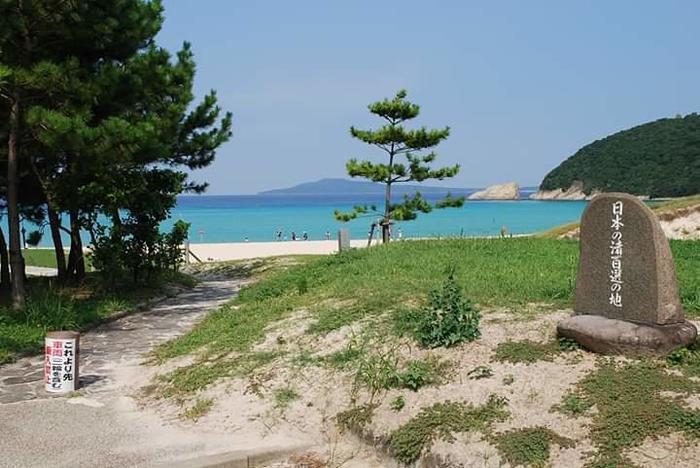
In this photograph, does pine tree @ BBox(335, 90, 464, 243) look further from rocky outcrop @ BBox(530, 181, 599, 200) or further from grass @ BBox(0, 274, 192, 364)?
rocky outcrop @ BBox(530, 181, 599, 200)

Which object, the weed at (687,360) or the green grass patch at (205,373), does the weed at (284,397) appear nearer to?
the green grass patch at (205,373)

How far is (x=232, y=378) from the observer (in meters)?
6.88

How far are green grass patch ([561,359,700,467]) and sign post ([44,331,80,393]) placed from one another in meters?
4.63

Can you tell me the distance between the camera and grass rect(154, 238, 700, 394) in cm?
782

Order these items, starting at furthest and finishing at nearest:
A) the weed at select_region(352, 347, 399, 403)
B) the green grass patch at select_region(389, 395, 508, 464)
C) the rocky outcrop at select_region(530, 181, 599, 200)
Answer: the rocky outcrop at select_region(530, 181, 599, 200)
the weed at select_region(352, 347, 399, 403)
the green grass patch at select_region(389, 395, 508, 464)

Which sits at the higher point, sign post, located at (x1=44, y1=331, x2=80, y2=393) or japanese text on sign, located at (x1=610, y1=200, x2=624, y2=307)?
japanese text on sign, located at (x1=610, y1=200, x2=624, y2=307)

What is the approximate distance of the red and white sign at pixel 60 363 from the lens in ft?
22.5

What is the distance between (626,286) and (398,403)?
205cm

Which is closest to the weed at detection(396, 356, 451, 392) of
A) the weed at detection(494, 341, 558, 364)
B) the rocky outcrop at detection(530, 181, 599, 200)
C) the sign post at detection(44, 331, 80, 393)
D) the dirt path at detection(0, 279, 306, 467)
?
the weed at detection(494, 341, 558, 364)

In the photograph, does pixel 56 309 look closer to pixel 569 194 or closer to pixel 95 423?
pixel 95 423

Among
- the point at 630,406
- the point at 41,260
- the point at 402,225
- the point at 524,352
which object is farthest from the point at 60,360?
the point at 402,225

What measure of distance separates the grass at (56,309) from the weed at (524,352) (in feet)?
18.3

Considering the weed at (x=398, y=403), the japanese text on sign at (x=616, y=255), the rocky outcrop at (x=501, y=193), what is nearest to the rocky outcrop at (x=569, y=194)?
the rocky outcrop at (x=501, y=193)

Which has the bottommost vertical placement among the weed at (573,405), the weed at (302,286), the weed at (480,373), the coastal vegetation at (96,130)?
the weed at (573,405)
